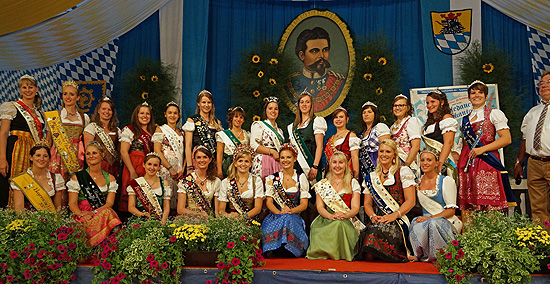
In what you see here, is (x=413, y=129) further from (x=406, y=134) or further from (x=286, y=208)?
(x=286, y=208)

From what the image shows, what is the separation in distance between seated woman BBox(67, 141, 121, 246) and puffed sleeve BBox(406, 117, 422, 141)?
2915 millimetres

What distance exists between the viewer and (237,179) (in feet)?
17.7

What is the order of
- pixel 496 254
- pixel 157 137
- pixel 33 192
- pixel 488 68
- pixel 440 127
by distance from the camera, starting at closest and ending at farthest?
pixel 496 254
pixel 33 192
pixel 440 127
pixel 157 137
pixel 488 68

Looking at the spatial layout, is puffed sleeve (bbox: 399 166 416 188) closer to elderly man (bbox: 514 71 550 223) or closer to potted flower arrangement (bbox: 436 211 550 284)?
potted flower arrangement (bbox: 436 211 550 284)

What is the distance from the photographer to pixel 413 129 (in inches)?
216

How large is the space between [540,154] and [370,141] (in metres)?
1.78

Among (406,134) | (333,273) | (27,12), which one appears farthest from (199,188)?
(27,12)

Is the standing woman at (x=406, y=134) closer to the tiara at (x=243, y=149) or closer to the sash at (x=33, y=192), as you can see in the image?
the tiara at (x=243, y=149)

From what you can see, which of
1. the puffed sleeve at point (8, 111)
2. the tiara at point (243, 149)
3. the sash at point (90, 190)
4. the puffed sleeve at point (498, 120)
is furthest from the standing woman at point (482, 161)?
the puffed sleeve at point (8, 111)

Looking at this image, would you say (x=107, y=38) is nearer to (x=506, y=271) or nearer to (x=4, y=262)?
(x=4, y=262)

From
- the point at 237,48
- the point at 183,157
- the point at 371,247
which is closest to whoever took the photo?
the point at 371,247

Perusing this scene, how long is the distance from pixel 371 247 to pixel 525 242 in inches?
48.1

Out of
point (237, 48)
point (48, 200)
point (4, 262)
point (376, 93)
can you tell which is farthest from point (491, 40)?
point (4, 262)

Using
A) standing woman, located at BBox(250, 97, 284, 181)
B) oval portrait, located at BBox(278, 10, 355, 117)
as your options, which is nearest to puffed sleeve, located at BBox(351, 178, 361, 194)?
standing woman, located at BBox(250, 97, 284, 181)
